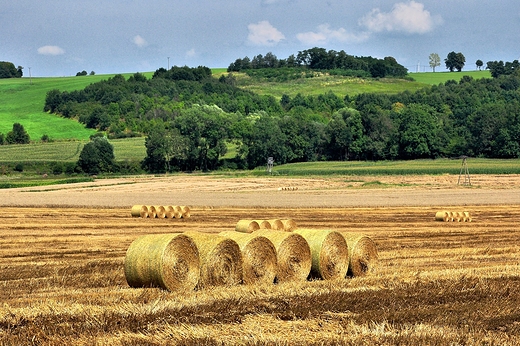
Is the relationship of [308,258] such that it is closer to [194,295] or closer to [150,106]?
[194,295]

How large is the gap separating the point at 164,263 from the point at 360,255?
180 inches

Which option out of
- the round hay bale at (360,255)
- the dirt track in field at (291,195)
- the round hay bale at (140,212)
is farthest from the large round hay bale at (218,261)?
the dirt track in field at (291,195)

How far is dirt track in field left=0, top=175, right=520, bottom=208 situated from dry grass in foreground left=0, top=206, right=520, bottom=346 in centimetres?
2009

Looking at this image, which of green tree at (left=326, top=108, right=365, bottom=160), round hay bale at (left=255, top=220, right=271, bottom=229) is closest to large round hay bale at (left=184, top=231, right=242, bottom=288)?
round hay bale at (left=255, top=220, right=271, bottom=229)

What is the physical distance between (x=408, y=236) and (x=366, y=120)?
276 ft

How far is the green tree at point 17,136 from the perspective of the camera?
347 feet

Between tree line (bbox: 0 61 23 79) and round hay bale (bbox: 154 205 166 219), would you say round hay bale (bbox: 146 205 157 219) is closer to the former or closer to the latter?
round hay bale (bbox: 154 205 166 219)

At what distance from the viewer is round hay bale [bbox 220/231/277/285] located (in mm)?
12797

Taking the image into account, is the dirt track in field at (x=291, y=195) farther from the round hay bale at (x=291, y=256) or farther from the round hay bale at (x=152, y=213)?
the round hay bale at (x=291, y=256)

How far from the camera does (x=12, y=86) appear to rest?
159 metres

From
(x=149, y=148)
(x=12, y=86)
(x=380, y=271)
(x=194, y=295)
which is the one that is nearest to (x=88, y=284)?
(x=194, y=295)

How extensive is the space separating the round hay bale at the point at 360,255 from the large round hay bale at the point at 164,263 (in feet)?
11.8

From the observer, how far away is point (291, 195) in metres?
47.6

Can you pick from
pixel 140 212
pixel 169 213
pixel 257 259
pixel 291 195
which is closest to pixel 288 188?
pixel 291 195
